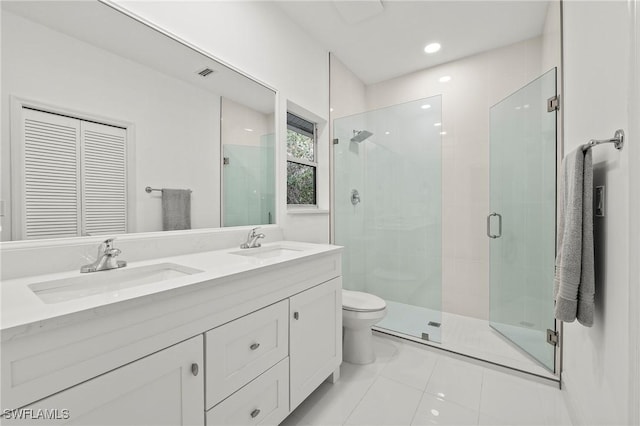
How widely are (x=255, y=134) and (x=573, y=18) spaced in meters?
1.92

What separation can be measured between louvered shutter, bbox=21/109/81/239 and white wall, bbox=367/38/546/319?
2.77 metres

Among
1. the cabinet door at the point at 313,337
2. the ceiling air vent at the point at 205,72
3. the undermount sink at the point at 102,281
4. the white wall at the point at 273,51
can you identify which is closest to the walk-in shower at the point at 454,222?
the white wall at the point at 273,51

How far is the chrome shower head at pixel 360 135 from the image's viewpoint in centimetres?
255

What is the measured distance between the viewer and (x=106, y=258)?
1.09 meters

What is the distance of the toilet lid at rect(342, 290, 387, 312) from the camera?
1907mm

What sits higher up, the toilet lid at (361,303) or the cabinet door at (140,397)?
the cabinet door at (140,397)

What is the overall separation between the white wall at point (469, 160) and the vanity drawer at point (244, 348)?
2033mm

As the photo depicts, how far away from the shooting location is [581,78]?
1.33 meters

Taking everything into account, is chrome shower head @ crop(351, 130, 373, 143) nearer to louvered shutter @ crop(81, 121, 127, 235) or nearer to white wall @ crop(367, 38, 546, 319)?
→ white wall @ crop(367, 38, 546, 319)

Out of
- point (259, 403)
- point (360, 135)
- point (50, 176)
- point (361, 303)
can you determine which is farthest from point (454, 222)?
point (50, 176)

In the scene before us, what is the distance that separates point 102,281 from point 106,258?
95 millimetres

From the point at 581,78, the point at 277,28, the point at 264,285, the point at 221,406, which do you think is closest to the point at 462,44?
the point at 581,78

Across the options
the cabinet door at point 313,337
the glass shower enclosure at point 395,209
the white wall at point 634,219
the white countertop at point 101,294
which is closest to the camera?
the white countertop at point 101,294

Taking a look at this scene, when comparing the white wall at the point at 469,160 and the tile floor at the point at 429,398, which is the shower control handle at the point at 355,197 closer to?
the white wall at the point at 469,160
